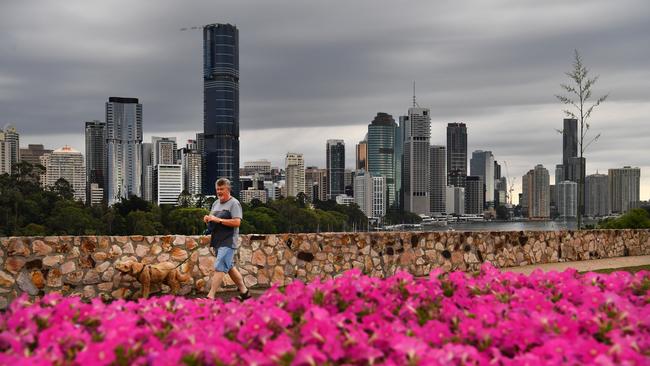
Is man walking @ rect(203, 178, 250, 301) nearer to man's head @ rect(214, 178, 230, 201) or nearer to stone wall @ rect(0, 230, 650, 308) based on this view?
man's head @ rect(214, 178, 230, 201)

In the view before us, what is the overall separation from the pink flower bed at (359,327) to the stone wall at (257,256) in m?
6.75

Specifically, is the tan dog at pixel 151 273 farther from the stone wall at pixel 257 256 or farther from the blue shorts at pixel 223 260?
the blue shorts at pixel 223 260

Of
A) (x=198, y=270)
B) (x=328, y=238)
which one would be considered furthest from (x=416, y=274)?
(x=198, y=270)

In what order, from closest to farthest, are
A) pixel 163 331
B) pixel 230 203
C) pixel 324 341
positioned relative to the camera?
pixel 324 341
pixel 163 331
pixel 230 203

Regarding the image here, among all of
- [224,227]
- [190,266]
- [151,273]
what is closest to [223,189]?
[224,227]

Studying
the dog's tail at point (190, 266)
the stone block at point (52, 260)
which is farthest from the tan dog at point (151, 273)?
the stone block at point (52, 260)

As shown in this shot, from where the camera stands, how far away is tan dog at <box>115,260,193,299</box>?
11.0 meters

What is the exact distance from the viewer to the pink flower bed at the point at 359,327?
3.38m

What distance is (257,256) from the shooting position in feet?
42.4

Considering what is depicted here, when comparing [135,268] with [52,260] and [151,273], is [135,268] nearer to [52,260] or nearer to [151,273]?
[151,273]

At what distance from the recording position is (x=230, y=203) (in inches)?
390

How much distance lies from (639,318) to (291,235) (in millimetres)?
9557

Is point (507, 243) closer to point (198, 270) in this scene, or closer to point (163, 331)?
point (198, 270)

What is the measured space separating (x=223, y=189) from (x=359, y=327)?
6092mm
